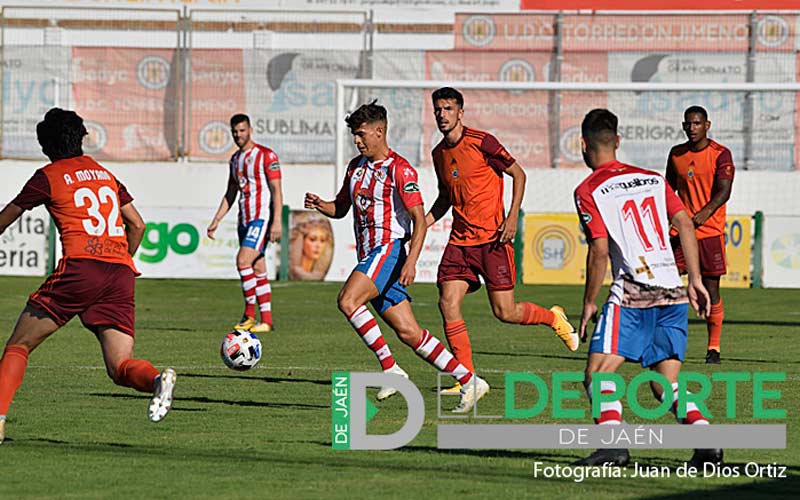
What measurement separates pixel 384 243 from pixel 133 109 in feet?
68.6

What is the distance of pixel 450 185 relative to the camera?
1078 cm

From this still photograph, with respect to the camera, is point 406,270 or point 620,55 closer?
point 406,270

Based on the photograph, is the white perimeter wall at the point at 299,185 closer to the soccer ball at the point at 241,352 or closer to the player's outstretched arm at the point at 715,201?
the player's outstretched arm at the point at 715,201

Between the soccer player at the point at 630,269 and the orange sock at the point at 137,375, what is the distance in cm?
231

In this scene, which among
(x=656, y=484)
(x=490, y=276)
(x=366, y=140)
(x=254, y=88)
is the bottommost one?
(x=656, y=484)

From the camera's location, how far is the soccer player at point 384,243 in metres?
9.70

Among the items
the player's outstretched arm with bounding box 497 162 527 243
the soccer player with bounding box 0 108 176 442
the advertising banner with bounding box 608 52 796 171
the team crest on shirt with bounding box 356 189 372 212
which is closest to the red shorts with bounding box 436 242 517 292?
the player's outstretched arm with bounding box 497 162 527 243

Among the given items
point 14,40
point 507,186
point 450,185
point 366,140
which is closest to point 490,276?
point 450,185

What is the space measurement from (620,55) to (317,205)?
21.4 metres

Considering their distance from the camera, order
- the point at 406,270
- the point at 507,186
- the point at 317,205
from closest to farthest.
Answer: the point at 406,270
the point at 317,205
the point at 507,186

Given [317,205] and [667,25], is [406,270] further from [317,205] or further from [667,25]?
[667,25]

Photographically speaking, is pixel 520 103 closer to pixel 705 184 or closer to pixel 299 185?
pixel 299 185

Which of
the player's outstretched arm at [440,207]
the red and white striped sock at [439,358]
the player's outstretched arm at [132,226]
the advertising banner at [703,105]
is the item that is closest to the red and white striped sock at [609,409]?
the red and white striped sock at [439,358]

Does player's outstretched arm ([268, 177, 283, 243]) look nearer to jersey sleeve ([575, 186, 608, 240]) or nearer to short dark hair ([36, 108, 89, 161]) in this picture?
short dark hair ([36, 108, 89, 161])
